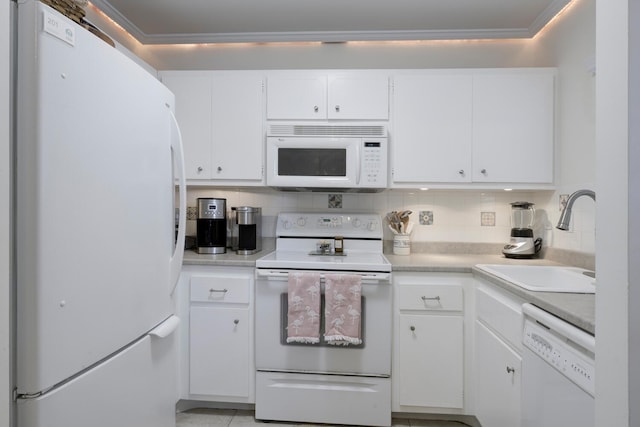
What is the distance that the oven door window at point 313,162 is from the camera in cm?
207

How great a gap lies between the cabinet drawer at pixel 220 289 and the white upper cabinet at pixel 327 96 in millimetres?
1066

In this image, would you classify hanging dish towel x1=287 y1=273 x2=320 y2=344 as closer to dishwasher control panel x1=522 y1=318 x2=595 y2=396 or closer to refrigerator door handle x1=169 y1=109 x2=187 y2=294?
refrigerator door handle x1=169 y1=109 x2=187 y2=294

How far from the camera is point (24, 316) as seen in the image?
2.39 feet

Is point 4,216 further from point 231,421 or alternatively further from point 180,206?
point 231,421

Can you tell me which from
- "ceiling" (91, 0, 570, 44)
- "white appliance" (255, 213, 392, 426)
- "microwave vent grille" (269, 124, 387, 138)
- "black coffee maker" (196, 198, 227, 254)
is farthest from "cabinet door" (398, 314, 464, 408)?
"ceiling" (91, 0, 570, 44)

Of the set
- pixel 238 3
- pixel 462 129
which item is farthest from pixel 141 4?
pixel 462 129

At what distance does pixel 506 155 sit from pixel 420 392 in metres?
1.53

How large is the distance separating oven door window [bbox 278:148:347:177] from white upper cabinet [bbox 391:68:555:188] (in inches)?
14.0

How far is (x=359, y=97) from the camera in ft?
6.98

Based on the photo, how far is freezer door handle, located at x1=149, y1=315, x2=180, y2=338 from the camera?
1150 mm

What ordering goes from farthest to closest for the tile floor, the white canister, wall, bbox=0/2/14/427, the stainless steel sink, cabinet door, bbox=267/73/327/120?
the white canister
cabinet door, bbox=267/73/327/120
the tile floor
the stainless steel sink
wall, bbox=0/2/14/427

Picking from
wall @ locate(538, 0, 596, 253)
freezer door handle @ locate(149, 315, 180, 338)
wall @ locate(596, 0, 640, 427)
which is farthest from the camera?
wall @ locate(538, 0, 596, 253)

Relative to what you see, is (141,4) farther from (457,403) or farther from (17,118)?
(457,403)

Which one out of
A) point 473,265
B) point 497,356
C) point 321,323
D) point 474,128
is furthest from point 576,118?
point 321,323
